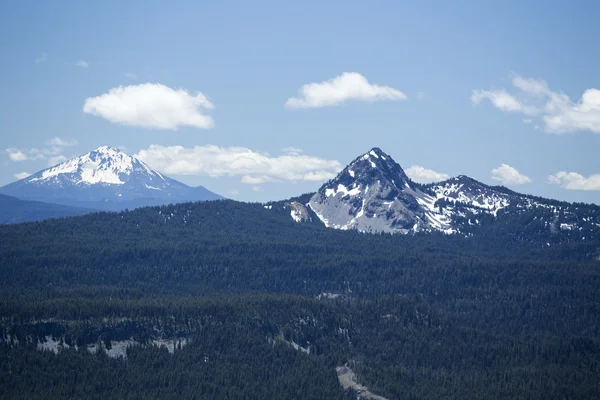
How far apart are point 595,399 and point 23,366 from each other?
118 m

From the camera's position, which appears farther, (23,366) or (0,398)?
(23,366)

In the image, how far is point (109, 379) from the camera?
7805 inches

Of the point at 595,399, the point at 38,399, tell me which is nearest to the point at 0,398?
the point at 38,399

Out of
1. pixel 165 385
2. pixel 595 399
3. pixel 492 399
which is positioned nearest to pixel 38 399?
pixel 165 385

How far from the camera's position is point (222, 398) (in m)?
195

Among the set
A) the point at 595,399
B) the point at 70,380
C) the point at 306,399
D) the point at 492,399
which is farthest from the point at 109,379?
the point at 595,399

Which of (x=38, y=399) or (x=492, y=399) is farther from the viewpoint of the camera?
(x=492, y=399)

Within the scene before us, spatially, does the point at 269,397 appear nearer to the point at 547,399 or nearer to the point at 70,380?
the point at 70,380

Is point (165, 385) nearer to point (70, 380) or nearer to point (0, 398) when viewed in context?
point (70, 380)

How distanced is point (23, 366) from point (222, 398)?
41837 millimetres

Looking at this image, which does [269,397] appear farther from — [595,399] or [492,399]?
[595,399]

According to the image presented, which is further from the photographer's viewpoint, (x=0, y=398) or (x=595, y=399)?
(x=595, y=399)

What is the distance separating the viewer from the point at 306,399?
7864 inches

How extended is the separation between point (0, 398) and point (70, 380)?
1697 cm
